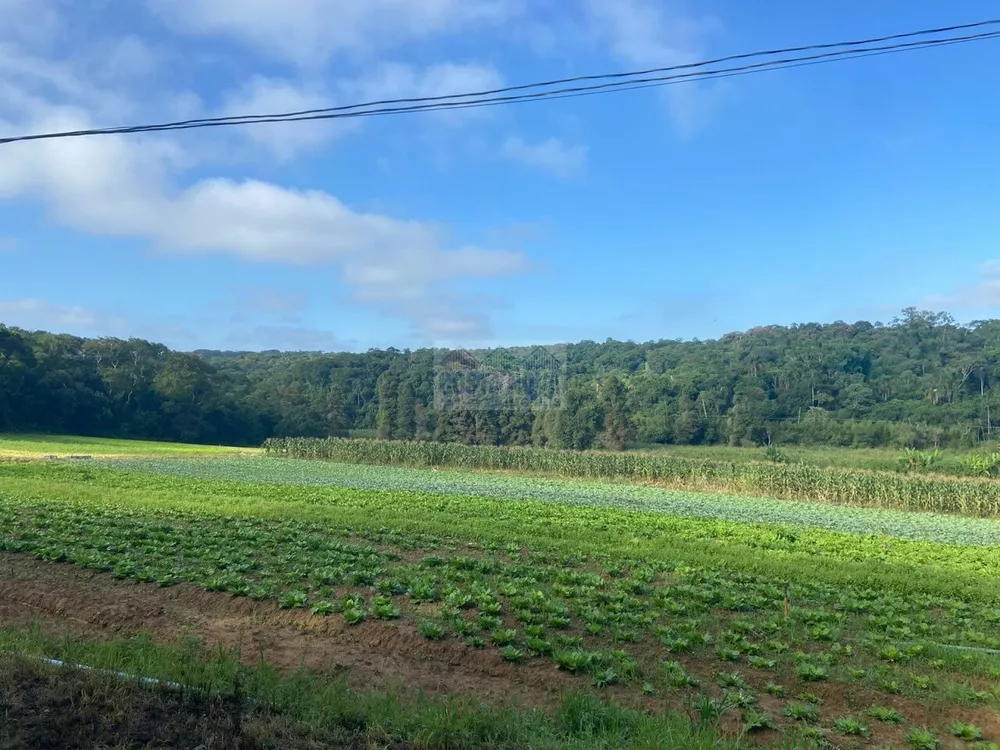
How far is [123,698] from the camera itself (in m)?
5.31

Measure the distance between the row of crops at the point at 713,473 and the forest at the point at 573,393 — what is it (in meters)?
6.29

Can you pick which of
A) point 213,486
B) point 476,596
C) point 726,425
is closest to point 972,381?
point 726,425

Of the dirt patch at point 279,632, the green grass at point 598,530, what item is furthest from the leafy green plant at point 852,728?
the green grass at point 598,530

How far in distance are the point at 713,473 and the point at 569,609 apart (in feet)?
122

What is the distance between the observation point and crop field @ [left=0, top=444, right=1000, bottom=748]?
723 cm

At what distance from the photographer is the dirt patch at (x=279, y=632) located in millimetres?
7345

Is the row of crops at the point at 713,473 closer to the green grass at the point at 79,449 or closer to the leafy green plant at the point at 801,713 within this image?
the green grass at the point at 79,449

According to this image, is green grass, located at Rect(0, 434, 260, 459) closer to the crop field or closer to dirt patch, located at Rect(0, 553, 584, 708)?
the crop field

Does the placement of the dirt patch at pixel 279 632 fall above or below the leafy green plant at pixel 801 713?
above

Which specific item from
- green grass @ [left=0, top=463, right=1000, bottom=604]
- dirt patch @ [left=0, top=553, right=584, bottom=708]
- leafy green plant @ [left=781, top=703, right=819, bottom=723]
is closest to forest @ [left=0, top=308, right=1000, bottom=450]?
green grass @ [left=0, top=463, right=1000, bottom=604]

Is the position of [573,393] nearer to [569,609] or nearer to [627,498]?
[627,498]

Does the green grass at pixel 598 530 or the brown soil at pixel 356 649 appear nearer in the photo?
the brown soil at pixel 356 649

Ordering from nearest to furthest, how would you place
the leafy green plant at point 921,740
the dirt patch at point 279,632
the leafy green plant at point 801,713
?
the leafy green plant at point 921,740, the leafy green plant at point 801,713, the dirt patch at point 279,632

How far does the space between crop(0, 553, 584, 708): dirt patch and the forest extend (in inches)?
1968
